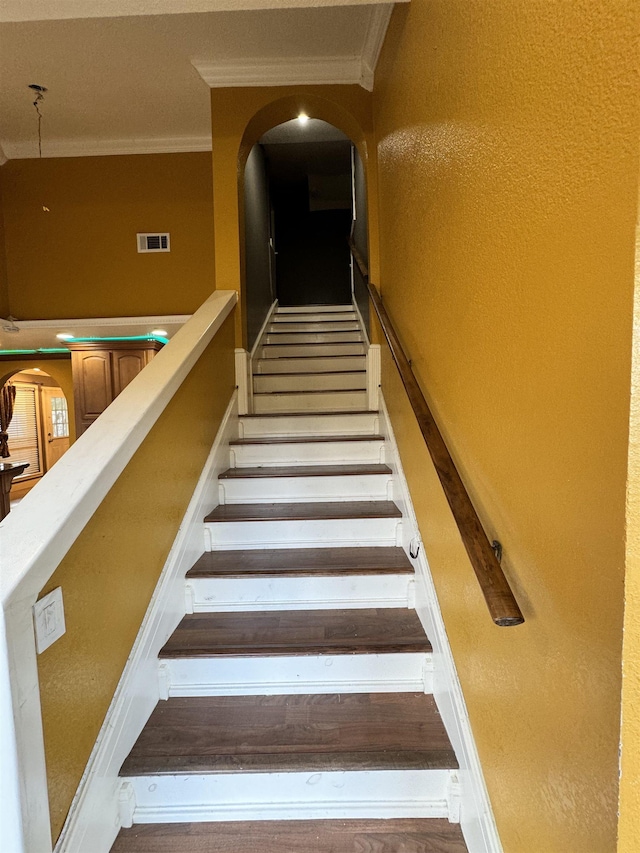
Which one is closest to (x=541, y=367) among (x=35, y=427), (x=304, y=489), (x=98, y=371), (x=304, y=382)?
(x=304, y=489)

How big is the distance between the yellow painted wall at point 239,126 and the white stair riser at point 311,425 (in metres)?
0.58

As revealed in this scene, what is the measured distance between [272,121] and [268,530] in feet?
8.87

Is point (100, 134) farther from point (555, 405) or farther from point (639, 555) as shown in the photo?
point (639, 555)

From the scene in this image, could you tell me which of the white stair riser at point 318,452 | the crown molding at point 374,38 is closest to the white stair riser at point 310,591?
the white stair riser at point 318,452

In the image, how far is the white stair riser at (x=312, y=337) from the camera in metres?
4.06

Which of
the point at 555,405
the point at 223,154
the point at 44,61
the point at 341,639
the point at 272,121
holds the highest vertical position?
the point at 44,61

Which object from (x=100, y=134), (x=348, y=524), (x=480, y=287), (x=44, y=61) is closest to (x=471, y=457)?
(x=480, y=287)

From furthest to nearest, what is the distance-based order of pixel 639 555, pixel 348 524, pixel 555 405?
pixel 348 524 < pixel 555 405 < pixel 639 555

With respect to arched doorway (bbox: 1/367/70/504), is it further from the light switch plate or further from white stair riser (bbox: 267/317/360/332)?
the light switch plate

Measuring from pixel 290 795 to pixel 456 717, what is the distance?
0.51 metres

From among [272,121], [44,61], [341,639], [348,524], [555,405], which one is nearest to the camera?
[555,405]

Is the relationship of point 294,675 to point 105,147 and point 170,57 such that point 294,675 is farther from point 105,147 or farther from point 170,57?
point 105,147

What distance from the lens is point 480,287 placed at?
3.45ft

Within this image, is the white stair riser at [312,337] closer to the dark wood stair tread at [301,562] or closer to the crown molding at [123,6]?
the dark wood stair tread at [301,562]
